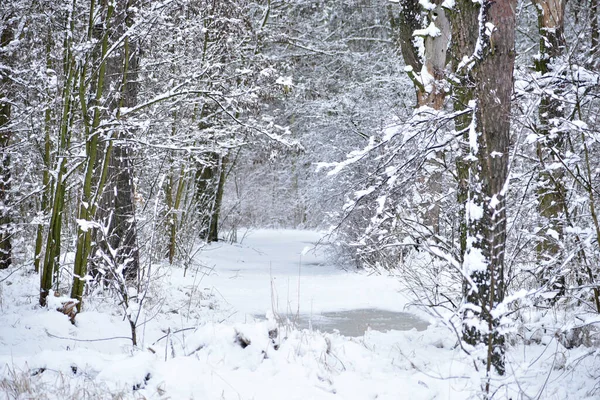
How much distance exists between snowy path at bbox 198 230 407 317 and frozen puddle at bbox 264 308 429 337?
20 centimetres

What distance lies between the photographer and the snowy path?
7871 mm

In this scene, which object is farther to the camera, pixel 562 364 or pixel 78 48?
pixel 78 48

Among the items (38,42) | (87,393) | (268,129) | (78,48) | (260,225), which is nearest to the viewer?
(87,393)

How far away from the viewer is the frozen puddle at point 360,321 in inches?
257

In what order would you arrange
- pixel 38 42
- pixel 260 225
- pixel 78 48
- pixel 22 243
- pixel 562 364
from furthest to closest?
pixel 260 225
pixel 22 243
pixel 38 42
pixel 78 48
pixel 562 364

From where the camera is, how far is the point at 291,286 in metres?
9.43

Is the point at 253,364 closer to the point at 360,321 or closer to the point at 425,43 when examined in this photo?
the point at 360,321

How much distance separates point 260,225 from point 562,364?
26.0 meters

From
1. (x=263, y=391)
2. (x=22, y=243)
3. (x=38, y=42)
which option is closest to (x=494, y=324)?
(x=263, y=391)

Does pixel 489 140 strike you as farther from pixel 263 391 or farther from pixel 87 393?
pixel 87 393

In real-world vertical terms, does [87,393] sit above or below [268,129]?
below

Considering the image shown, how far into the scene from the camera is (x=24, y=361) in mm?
3787

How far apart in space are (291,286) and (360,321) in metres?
2.53

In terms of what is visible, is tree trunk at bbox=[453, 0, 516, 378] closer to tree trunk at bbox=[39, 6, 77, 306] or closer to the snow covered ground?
the snow covered ground
